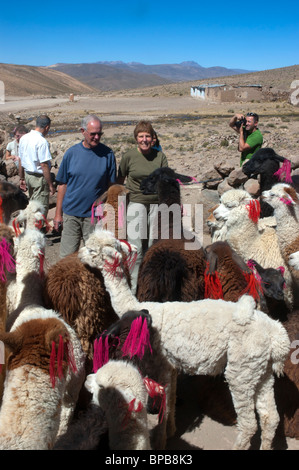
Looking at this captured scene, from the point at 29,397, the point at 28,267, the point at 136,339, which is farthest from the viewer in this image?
the point at 28,267

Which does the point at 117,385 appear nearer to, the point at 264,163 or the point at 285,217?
the point at 285,217

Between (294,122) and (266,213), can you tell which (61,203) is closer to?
(266,213)

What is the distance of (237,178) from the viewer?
821 centimetres

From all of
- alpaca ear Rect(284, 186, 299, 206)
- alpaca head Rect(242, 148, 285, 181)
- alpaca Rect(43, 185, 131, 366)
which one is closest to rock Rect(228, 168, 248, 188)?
alpaca head Rect(242, 148, 285, 181)

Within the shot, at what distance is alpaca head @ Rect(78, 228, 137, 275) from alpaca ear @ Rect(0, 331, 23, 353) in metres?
1.05

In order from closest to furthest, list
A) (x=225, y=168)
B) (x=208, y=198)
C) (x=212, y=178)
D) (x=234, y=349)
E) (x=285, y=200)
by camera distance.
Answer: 1. (x=234, y=349)
2. (x=285, y=200)
3. (x=208, y=198)
4. (x=225, y=168)
5. (x=212, y=178)

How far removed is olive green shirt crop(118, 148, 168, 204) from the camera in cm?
496

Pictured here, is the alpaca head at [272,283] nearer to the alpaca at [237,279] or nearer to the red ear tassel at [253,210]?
the alpaca at [237,279]

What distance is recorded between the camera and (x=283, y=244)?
469 cm

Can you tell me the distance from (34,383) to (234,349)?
1.37m

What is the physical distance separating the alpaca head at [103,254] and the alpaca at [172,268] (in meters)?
0.59

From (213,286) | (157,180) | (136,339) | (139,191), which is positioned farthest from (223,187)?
(136,339)
